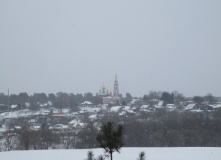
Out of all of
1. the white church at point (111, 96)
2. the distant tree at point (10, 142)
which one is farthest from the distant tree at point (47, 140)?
the white church at point (111, 96)

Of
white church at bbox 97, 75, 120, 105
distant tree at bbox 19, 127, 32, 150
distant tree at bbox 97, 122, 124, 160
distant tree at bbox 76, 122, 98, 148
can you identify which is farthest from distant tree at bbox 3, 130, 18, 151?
white church at bbox 97, 75, 120, 105

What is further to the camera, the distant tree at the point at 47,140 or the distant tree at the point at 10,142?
the distant tree at the point at 47,140

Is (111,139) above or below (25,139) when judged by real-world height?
above

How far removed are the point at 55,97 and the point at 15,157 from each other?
10918cm

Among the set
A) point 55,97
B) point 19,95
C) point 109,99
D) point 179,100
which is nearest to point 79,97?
point 55,97

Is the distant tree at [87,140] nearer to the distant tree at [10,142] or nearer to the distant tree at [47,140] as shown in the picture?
the distant tree at [47,140]

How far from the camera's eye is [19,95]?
117 meters

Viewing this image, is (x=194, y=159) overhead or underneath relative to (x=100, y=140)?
underneath

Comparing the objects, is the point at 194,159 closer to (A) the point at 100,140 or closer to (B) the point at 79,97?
(A) the point at 100,140

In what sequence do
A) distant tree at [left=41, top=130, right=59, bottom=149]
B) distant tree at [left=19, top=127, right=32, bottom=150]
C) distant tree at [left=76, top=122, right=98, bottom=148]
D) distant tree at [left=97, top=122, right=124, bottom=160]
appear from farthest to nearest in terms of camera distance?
1. distant tree at [left=41, top=130, right=59, bottom=149]
2. distant tree at [left=76, top=122, right=98, bottom=148]
3. distant tree at [left=19, top=127, right=32, bottom=150]
4. distant tree at [left=97, top=122, right=124, bottom=160]

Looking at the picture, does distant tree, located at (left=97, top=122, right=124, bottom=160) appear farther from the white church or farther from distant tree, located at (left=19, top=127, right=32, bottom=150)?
the white church

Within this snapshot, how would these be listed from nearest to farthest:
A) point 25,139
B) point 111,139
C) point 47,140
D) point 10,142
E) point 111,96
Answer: point 111,139, point 25,139, point 10,142, point 47,140, point 111,96

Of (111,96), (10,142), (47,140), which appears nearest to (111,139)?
(47,140)

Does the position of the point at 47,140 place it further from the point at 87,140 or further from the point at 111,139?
the point at 111,139
